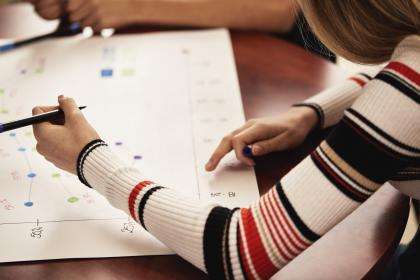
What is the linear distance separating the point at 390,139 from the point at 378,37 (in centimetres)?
17

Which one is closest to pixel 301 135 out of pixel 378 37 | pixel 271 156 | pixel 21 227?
pixel 271 156

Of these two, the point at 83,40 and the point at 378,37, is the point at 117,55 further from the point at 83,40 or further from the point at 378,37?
the point at 378,37

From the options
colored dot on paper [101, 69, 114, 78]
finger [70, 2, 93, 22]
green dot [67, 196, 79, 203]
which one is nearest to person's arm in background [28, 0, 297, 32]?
finger [70, 2, 93, 22]

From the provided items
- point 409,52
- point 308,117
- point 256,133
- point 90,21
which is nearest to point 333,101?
point 308,117

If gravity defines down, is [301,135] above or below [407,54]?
below

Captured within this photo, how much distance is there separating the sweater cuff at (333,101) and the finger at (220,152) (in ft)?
0.54

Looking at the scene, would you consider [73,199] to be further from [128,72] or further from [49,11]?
[49,11]

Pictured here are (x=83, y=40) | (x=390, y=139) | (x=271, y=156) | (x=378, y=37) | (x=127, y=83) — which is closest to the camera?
(x=390, y=139)

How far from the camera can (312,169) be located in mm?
616

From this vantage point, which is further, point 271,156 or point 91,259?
point 271,156

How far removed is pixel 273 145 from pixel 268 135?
19 mm

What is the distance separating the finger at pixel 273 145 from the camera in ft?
2.71

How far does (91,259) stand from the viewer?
66cm

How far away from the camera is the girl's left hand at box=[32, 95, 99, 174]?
74cm
